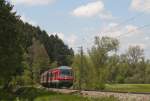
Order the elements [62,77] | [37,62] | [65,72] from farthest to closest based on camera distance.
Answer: [37,62], [65,72], [62,77]

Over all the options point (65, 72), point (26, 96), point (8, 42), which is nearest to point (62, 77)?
point (65, 72)

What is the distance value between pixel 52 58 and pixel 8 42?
112m

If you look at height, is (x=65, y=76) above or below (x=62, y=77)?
above

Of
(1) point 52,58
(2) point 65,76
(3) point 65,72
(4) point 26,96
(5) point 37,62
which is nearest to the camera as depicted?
(4) point 26,96

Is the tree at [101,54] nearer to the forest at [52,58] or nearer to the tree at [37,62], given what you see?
the forest at [52,58]

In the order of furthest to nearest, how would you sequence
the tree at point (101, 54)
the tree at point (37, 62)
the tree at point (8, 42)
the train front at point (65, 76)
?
the tree at point (37, 62) < the tree at point (101, 54) < the train front at point (65, 76) < the tree at point (8, 42)

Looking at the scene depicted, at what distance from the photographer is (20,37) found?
189 ft

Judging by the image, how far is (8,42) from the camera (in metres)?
54.8

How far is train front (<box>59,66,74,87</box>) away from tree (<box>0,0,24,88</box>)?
939 cm

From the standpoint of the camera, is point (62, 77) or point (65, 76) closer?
point (62, 77)

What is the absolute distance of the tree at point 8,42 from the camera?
53.5m

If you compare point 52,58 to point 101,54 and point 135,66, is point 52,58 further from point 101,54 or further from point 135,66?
point 101,54

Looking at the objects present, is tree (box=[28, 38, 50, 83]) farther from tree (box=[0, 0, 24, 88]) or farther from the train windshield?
tree (box=[0, 0, 24, 88])

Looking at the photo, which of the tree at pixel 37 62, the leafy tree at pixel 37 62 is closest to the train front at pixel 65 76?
the tree at pixel 37 62
